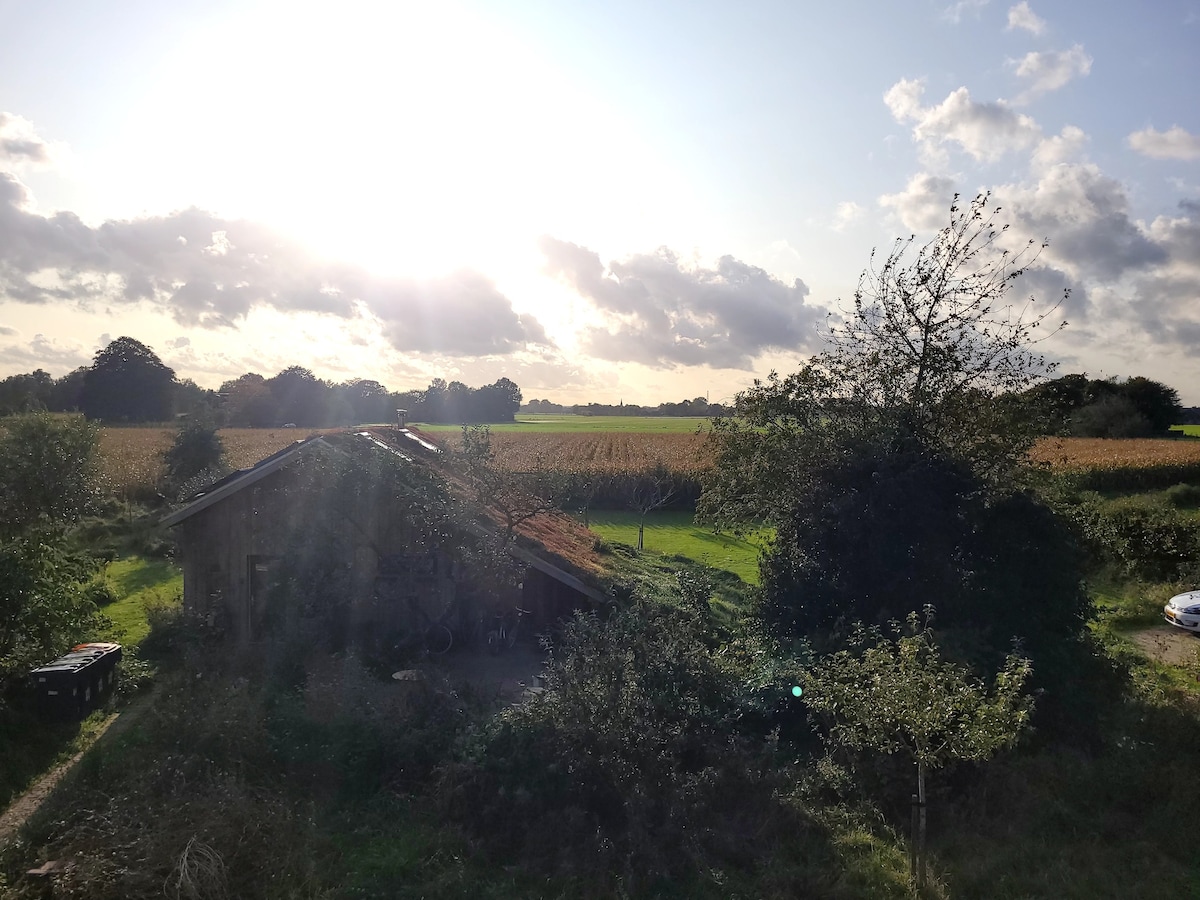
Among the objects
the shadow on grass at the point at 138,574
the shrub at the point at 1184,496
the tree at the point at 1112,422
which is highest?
the tree at the point at 1112,422

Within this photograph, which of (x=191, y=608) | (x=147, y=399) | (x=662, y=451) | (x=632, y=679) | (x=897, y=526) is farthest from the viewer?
(x=147, y=399)

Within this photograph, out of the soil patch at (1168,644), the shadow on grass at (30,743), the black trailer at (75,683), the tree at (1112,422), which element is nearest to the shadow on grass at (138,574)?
the black trailer at (75,683)

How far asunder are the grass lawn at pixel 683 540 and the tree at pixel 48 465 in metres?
17.3

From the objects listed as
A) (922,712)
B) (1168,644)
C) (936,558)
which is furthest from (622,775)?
(1168,644)

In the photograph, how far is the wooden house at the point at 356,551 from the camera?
14.9 m

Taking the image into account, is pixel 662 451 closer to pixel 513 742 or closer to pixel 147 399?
pixel 513 742

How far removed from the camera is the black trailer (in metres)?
12.1

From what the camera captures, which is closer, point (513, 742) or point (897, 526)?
point (513, 742)

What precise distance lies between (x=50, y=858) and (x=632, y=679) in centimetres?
682

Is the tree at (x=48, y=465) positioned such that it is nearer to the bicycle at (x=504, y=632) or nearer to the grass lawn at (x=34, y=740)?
the grass lawn at (x=34, y=740)

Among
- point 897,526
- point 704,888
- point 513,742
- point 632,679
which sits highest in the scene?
point 897,526

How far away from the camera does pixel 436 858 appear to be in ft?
28.8

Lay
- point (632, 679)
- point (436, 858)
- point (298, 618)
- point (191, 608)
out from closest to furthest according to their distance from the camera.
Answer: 1. point (436, 858)
2. point (632, 679)
3. point (298, 618)
4. point (191, 608)

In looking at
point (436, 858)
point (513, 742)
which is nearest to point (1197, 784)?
point (513, 742)
